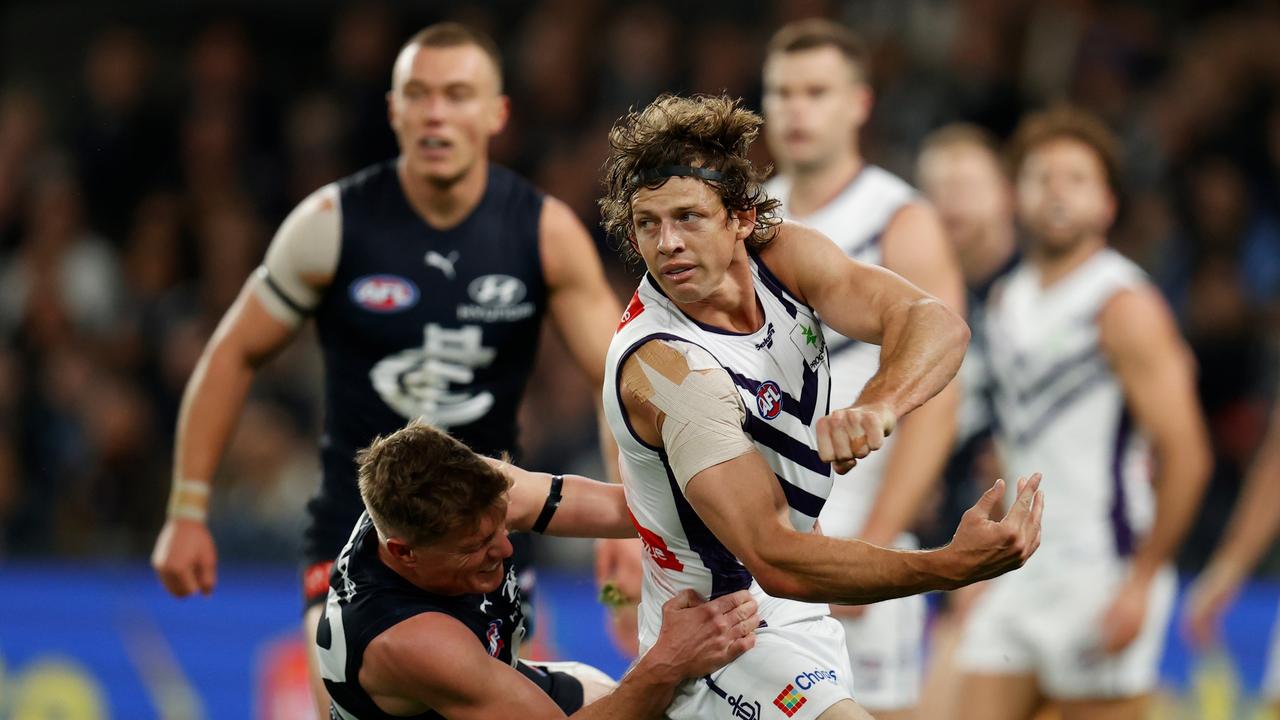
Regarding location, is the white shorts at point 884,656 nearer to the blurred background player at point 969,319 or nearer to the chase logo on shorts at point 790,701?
the blurred background player at point 969,319

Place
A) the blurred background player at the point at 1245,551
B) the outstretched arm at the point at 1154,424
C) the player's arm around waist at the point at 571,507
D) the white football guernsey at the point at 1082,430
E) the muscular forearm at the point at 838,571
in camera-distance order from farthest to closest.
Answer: the blurred background player at the point at 1245,551 < the white football guernsey at the point at 1082,430 < the outstretched arm at the point at 1154,424 < the player's arm around waist at the point at 571,507 < the muscular forearm at the point at 838,571

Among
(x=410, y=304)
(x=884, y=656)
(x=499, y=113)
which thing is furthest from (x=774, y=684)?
Result: (x=499, y=113)

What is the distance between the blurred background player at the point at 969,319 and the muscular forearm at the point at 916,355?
3063mm

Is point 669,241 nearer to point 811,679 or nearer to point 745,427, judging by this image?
point 745,427

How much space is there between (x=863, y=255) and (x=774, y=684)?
223 centimetres

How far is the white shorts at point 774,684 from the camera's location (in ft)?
13.1

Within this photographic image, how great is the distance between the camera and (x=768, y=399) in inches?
159

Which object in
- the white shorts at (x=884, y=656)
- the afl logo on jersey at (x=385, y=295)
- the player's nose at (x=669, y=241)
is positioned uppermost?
the player's nose at (x=669, y=241)

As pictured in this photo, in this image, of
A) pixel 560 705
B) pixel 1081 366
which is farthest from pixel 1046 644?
pixel 560 705

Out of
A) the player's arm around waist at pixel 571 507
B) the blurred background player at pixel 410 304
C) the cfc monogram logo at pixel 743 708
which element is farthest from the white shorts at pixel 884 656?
the cfc monogram logo at pixel 743 708

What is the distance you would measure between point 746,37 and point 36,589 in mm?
5831

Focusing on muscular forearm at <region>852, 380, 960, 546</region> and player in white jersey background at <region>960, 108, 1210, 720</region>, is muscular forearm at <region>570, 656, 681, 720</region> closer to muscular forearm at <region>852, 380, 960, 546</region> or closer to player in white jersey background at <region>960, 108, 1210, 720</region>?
muscular forearm at <region>852, 380, 960, 546</region>

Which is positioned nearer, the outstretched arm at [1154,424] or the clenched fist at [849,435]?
the clenched fist at [849,435]

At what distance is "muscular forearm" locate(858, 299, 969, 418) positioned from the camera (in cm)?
374
